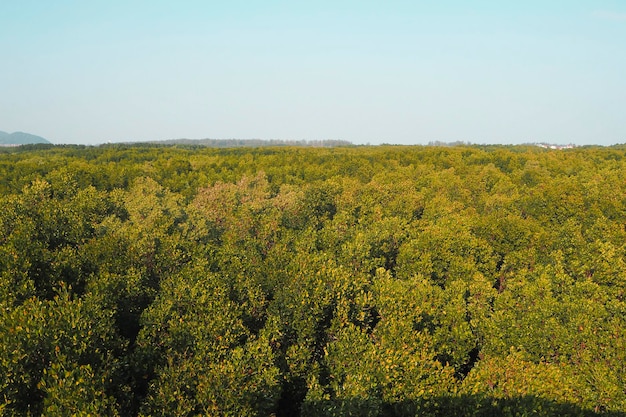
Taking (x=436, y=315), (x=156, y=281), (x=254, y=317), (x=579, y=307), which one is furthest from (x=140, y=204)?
(x=579, y=307)

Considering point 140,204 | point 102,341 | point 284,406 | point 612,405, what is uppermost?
point 140,204

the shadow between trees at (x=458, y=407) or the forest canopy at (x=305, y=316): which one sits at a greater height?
the forest canopy at (x=305, y=316)

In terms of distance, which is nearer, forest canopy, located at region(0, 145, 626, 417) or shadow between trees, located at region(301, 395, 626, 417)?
forest canopy, located at region(0, 145, 626, 417)

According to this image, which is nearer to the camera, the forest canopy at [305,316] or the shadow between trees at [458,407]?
the forest canopy at [305,316]

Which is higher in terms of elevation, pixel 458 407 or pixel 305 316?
pixel 305 316

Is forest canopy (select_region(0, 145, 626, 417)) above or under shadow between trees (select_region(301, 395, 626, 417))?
above

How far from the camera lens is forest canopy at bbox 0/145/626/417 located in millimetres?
23484

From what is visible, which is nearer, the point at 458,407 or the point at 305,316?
the point at 458,407

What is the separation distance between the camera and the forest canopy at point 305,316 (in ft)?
77.0

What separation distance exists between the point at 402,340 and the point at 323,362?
632 cm

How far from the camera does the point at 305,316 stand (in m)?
32.4

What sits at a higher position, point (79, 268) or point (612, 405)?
point (79, 268)

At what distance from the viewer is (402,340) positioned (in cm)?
3027

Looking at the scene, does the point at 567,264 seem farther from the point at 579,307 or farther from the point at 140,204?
the point at 140,204
